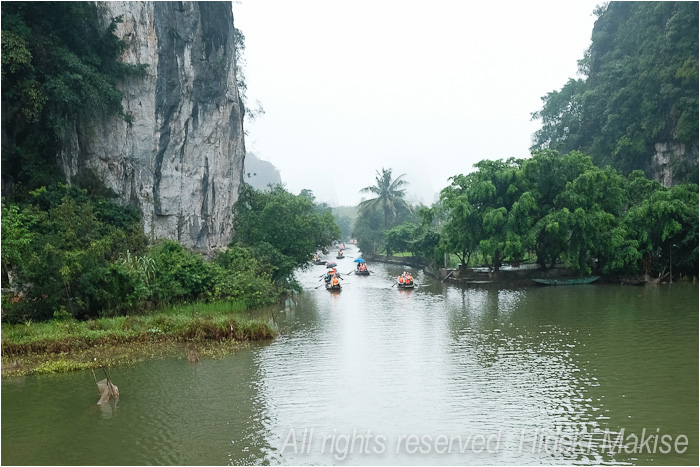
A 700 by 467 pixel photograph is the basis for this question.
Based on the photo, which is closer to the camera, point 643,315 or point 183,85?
point 643,315

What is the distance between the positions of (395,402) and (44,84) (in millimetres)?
15356

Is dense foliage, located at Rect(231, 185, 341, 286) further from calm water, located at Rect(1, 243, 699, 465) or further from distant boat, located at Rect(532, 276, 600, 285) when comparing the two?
distant boat, located at Rect(532, 276, 600, 285)

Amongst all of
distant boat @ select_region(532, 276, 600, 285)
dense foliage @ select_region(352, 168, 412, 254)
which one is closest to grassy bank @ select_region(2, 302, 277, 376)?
distant boat @ select_region(532, 276, 600, 285)

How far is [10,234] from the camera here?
15.0m

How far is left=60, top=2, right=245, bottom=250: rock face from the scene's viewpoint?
73.3 ft

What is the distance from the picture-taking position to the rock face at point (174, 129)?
22344mm

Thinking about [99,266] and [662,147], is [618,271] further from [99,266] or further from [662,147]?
[99,266]

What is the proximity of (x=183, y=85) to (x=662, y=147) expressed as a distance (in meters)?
22.4

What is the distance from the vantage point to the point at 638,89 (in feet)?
102

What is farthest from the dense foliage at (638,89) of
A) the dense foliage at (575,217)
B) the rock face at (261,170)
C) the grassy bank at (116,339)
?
the rock face at (261,170)


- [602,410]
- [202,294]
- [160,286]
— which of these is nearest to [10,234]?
[160,286]

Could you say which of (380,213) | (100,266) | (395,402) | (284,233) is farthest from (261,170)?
(395,402)

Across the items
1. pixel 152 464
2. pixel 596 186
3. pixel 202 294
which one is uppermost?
pixel 596 186

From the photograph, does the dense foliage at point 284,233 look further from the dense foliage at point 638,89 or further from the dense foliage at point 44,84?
the dense foliage at point 638,89
